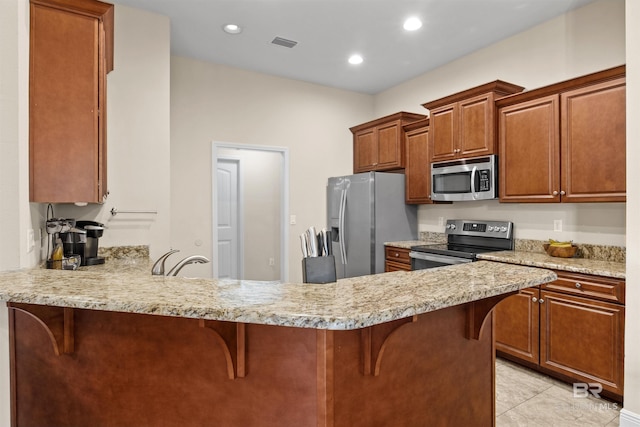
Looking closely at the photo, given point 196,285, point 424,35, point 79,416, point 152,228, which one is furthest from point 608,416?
point 152,228

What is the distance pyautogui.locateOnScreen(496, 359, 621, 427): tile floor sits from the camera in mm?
2295

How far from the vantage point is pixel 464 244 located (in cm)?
404

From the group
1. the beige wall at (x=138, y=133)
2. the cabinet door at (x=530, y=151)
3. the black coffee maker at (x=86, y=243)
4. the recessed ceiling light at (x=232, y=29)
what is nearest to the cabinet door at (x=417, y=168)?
the cabinet door at (x=530, y=151)

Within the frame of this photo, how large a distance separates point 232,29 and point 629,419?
405 cm

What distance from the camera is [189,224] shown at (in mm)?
4113

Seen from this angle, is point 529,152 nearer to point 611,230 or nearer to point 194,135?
point 611,230

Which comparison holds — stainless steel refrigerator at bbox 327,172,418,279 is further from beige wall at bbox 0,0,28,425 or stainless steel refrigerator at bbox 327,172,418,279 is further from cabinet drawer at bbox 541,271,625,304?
beige wall at bbox 0,0,28,425

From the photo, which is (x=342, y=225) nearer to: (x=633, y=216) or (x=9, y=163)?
(x=633, y=216)

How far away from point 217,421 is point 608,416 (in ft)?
8.07

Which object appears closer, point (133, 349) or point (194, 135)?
point (133, 349)

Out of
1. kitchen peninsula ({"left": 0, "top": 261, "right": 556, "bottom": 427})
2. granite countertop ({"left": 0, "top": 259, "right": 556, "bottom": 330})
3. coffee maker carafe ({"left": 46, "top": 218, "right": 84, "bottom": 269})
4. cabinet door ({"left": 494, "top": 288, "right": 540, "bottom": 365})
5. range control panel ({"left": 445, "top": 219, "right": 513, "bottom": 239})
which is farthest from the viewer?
range control panel ({"left": 445, "top": 219, "right": 513, "bottom": 239})

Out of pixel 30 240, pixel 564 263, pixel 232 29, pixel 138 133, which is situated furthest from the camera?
pixel 232 29

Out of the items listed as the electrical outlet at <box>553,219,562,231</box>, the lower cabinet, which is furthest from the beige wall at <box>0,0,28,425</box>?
the electrical outlet at <box>553,219,562,231</box>

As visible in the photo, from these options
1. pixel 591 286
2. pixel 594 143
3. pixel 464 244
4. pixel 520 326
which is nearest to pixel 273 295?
pixel 591 286
